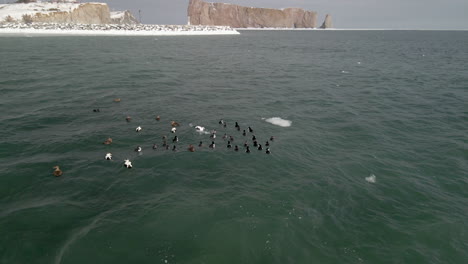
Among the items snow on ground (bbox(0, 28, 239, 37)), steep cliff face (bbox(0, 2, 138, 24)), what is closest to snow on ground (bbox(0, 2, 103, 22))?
steep cliff face (bbox(0, 2, 138, 24))

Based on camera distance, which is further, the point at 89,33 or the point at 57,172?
the point at 89,33

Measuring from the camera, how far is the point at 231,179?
1778 cm

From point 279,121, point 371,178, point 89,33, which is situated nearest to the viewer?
point 371,178

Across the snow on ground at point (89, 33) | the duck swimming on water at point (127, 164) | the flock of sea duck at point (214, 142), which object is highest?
the snow on ground at point (89, 33)

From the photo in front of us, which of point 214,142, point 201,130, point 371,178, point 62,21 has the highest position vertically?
point 62,21

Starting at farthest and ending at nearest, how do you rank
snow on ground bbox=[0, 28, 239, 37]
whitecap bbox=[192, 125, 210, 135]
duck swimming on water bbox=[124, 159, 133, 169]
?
snow on ground bbox=[0, 28, 239, 37] < whitecap bbox=[192, 125, 210, 135] < duck swimming on water bbox=[124, 159, 133, 169]

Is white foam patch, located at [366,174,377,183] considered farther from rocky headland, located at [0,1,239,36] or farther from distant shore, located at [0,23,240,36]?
rocky headland, located at [0,1,239,36]

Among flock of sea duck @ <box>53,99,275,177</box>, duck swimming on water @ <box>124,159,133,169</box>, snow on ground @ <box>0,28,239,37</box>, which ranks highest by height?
snow on ground @ <box>0,28,239,37</box>

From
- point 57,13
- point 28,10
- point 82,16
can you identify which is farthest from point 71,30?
point 82,16

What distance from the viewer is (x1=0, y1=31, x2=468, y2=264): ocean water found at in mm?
12656

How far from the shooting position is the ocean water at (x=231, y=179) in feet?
41.5

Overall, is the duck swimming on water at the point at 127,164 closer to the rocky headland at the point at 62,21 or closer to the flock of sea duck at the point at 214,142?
the flock of sea duck at the point at 214,142

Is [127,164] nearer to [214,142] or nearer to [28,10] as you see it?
[214,142]

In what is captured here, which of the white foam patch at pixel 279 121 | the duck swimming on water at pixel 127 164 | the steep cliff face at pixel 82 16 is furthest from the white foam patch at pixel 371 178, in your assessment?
the steep cliff face at pixel 82 16
